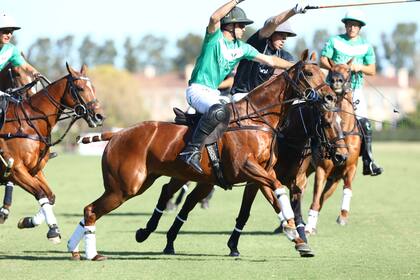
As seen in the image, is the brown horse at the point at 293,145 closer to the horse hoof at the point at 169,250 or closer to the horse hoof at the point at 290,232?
the horse hoof at the point at 169,250

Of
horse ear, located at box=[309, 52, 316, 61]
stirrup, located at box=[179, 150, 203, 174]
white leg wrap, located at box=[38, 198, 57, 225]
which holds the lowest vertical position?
white leg wrap, located at box=[38, 198, 57, 225]

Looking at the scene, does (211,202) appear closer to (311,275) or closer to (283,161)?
(283,161)

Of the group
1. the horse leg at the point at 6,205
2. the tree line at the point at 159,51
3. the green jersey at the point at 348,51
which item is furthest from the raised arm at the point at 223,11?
the tree line at the point at 159,51

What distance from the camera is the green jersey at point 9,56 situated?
1518cm

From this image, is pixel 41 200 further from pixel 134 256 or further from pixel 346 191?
pixel 346 191

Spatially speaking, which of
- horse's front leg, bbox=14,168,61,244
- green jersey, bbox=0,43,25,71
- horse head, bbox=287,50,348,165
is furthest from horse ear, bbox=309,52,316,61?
green jersey, bbox=0,43,25,71

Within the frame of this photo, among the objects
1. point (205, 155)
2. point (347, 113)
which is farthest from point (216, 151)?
point (347, 113)

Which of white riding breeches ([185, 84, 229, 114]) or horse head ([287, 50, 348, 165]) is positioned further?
white riding breeches ([185, 84, 229, 114])

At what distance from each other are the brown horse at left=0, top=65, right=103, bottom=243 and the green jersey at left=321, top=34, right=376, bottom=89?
407cm

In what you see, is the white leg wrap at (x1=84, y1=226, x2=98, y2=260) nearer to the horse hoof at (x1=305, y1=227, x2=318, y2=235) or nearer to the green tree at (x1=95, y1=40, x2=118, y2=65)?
the horse hoof at (x1=305, y1=227, x2=318, y2=235)

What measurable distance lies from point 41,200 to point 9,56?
2593 millimetres

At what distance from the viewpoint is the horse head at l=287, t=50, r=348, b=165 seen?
1256 cm

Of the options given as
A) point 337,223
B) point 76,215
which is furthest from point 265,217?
point 76,215

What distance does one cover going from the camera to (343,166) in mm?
16625
